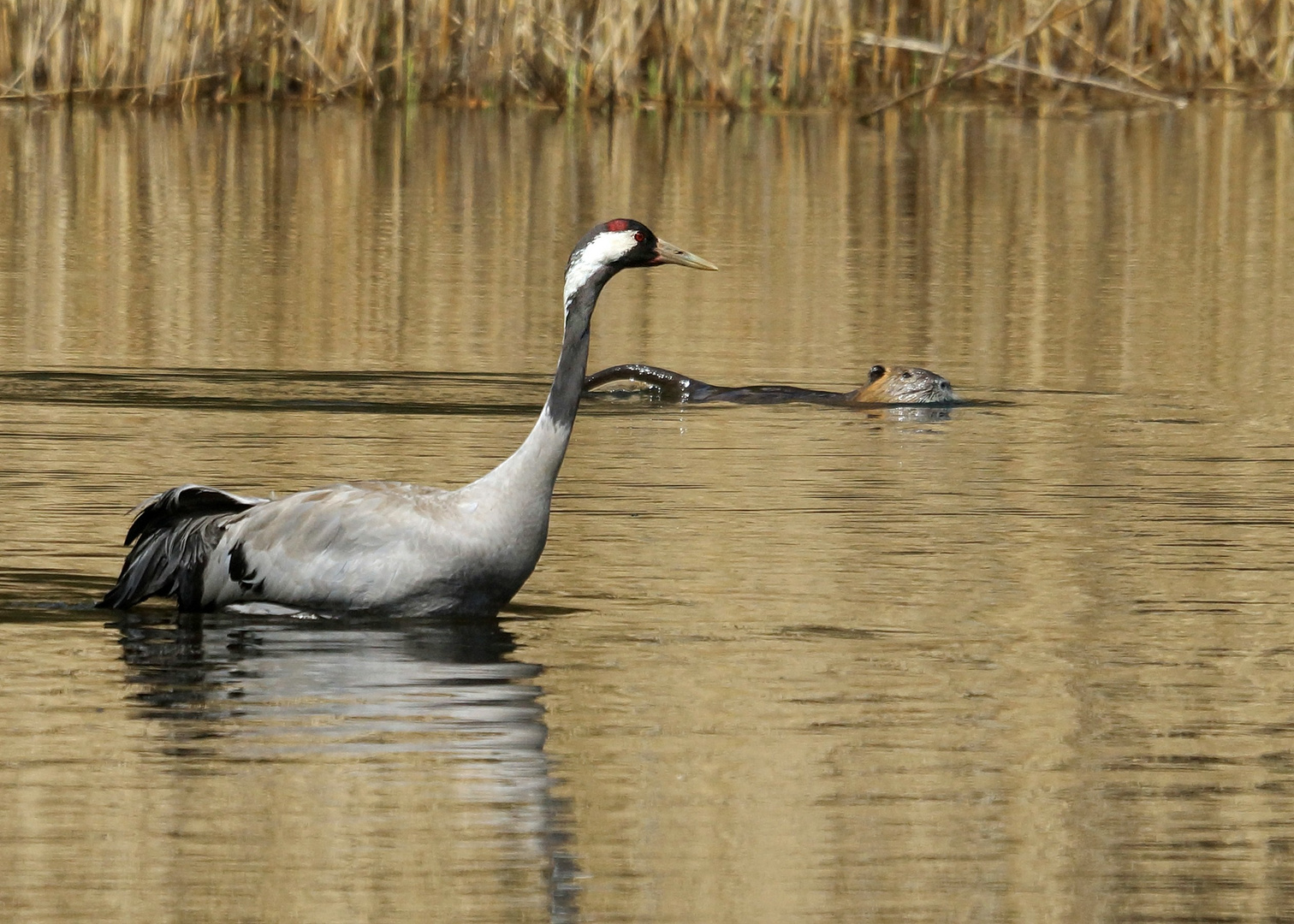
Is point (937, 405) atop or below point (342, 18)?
below

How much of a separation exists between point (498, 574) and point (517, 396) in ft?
15.0

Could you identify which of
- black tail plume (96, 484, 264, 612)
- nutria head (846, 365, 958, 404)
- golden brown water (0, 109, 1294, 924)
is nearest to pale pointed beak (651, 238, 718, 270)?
golden brown water (0, 109, 1294, 924)

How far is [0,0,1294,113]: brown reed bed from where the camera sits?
2355cm

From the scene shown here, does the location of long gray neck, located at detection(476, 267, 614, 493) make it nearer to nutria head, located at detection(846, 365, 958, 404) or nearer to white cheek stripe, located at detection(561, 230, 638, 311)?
white cheek stripe, located at detection(561, 230, 638, 311)

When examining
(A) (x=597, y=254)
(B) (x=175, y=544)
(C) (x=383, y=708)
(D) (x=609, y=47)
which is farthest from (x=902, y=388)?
(D) (x=609, y=47)

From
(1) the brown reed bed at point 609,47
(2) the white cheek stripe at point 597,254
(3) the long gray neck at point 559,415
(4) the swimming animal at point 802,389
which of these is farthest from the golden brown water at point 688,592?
(1) the brown reed bed at point 609,47

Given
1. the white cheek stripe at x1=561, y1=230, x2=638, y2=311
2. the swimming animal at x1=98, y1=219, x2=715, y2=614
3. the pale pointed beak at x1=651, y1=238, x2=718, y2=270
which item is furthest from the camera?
the pale pointed beak at x1=651, y1=238, x2=718, y2=270

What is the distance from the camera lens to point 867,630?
273 inches

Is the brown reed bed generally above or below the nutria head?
above

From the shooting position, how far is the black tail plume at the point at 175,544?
712cm

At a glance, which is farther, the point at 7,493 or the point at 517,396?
the point at 517,396

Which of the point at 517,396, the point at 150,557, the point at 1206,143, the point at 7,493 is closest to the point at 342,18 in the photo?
the point at 1206,143

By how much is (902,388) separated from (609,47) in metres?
13.3

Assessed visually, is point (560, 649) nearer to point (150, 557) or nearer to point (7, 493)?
point (150, 557)
